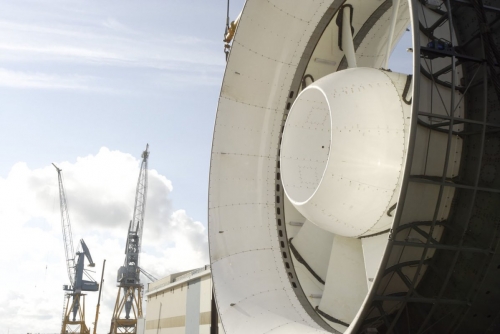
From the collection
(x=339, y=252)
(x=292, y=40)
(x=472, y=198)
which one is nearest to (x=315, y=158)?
(x=339, y=252)

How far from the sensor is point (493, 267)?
19.9ft

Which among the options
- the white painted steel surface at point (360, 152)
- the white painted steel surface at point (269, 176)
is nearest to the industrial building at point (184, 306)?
→ the white painted steel surface at point (269, 176)

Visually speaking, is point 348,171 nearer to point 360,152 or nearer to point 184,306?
point 360,152

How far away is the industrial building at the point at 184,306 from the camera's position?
51.8ft

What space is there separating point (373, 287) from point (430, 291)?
4.44 feet

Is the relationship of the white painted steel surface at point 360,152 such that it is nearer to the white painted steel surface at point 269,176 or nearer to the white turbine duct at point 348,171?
the white turbine duct at point 348,171

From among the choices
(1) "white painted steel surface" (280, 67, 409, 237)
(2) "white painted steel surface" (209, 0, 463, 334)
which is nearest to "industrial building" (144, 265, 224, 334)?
(2) "white painted steel surface" (209, 0, 463, 334)

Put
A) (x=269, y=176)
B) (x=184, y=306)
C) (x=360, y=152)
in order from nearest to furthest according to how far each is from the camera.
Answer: (x=360, y=152), (x=269, y=176), (x=184, y=306)

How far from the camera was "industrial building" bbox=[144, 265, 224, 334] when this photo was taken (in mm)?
15796

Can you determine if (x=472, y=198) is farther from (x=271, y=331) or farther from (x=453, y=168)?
(x=271, y=331)

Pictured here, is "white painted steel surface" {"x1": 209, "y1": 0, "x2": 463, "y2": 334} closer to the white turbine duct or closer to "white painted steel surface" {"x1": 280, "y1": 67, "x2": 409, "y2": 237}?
the white turbine duct

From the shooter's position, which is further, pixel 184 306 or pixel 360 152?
pixel 184 306

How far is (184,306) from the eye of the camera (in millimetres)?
18734

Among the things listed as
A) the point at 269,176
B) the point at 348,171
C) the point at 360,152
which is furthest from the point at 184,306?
the point at 360,152
